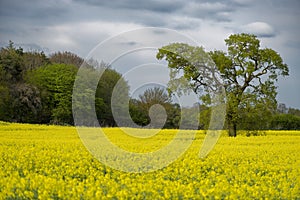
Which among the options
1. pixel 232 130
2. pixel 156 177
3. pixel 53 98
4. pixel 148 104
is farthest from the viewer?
pixel 53 98

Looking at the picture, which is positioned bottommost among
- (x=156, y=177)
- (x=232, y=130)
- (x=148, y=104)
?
(x=156, y=177)

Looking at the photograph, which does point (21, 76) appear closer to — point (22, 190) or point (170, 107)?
point (170, 107)

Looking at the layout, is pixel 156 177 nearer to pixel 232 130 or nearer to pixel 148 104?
pixel 148 104

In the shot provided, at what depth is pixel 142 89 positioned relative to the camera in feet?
→ 69.7

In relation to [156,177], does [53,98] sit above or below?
above

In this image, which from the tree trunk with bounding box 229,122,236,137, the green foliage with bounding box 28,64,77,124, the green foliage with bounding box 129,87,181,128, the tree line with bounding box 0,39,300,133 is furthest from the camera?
the green foliage with bounding box 28,64,77,124

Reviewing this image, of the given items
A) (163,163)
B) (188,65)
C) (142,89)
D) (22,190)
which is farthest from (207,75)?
(22,190)

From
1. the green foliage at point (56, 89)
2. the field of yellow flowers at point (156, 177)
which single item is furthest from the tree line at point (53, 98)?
the field of yellow flowers at point (156, 177)

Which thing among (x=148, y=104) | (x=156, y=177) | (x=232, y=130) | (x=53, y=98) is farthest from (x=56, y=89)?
(x=156, y=177)

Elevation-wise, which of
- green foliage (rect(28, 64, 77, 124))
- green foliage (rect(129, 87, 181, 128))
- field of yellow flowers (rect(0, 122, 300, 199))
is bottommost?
field of yellow flowers (rect(0, 122, 300, 199))

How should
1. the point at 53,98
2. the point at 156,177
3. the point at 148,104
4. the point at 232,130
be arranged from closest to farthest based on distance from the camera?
the point at 156,177 < the point at 148,104 < the point at 232,130 < the point at 53,98

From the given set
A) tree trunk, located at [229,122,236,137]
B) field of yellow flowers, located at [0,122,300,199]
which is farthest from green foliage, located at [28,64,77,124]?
field of yellow flowers, located at [0,122,300,199]

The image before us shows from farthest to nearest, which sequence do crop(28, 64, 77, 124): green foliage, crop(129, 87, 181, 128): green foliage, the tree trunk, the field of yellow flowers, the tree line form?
crop(28, 64, 77, 124): green foliage
the tree line
the tree trunk
crop(129, 87, 181, 128): green foliage
the field of yellow flowers

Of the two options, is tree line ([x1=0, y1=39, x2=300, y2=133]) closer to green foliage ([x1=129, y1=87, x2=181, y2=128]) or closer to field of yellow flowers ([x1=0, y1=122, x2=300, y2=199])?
green foliage ([x1=129, y1=87, x2=181, y2=128])
